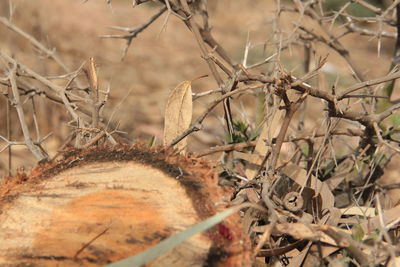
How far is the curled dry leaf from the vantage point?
5.35 feet

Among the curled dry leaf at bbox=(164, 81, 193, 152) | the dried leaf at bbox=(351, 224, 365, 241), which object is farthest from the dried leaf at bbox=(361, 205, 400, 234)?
the curled dry leaf at bbox=(164, 81, 193, 152)

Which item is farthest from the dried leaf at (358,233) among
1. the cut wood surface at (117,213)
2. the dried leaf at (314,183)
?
the cut wood surface at (117,213)

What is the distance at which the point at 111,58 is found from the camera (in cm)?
512

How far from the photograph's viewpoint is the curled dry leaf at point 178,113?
163 cm

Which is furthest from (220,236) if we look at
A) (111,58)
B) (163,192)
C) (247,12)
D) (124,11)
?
(247,12)

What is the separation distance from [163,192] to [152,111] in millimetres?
2860

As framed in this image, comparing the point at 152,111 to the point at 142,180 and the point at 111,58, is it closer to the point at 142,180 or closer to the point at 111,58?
the point at 111,58

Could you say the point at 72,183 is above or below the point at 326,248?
above

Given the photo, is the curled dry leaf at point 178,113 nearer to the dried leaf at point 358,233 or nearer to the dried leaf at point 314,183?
the dried leaf at point 314,183

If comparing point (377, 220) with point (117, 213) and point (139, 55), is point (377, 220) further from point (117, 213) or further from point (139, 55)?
point (139, 55)

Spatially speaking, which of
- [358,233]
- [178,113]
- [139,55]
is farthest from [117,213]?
[139,55]

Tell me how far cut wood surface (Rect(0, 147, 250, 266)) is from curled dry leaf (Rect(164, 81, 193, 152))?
0.20 metres

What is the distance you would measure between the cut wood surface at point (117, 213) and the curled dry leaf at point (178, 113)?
199 millimetres

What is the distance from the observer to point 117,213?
131 cm
